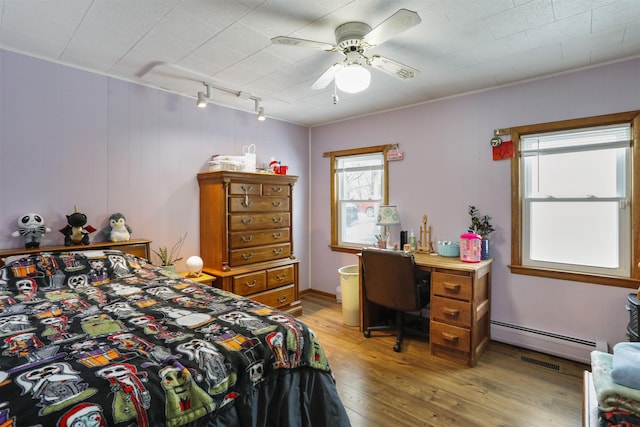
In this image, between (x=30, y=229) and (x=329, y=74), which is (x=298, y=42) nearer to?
(x=329, y=74)

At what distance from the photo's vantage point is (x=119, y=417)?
0.92 m

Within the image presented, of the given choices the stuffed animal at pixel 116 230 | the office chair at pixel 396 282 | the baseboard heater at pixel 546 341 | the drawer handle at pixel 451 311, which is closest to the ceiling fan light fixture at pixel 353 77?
the office chair at pixel 396 282

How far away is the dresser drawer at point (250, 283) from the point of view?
323 cm

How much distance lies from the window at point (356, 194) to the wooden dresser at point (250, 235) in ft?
2.73

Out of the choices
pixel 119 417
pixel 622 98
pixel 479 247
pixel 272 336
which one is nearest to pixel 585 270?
pixel 479 247

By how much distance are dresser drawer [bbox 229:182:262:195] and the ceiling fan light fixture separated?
1658 mm

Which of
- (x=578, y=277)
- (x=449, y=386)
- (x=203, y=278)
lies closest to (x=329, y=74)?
(x=203, y=278)

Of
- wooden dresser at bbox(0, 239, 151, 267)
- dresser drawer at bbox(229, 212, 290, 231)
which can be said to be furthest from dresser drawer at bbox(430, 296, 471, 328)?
wooden dresser at bbox(0, 239, 151, 267)

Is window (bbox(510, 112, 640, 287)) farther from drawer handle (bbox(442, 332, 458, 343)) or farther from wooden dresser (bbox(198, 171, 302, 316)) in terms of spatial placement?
wooden dresser (bbox(198, 171, 302, 316))

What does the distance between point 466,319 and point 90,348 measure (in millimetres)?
2540

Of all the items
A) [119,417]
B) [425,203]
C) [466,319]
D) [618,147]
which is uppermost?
[618,147]

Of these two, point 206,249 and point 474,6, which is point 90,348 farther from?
point 474,6

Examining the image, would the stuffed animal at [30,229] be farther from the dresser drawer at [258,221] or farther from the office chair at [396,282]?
the office chair at [396,282]

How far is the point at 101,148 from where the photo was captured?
2.82 metres
